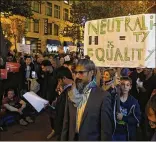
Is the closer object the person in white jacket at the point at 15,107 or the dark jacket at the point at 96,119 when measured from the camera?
the dark jacket at the point at 96,119

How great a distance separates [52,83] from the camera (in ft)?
29.0

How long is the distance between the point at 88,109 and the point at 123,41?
215 centimetres

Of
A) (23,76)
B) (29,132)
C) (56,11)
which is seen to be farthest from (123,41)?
(56,11)

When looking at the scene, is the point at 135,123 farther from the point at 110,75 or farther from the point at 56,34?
the point at 56,34

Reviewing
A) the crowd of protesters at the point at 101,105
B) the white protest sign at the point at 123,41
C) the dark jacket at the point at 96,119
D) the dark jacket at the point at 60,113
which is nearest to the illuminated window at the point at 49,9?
the crowd of protesters at the point at 101,105

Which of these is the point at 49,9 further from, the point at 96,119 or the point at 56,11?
the point at 96,119

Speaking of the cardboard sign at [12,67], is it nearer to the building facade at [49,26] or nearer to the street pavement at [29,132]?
the street pavement at [29,132]

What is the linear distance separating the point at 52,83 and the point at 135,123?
3.71 m

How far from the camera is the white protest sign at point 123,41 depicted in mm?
5746

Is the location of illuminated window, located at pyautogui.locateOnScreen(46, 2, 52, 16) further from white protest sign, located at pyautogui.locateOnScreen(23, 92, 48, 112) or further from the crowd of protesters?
white protest sign, located at pyautogui.locateOnScreen(23, 92, 48, 112)

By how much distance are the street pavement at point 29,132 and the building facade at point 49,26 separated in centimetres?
3691

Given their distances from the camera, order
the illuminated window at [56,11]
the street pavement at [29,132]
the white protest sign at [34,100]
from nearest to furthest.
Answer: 1. the white protest sign at [34,100]
2. the street pavement at [29,132]
3. the illuminated window at [56,11]

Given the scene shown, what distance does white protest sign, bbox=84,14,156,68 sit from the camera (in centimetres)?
575

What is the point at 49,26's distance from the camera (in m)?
51.6
